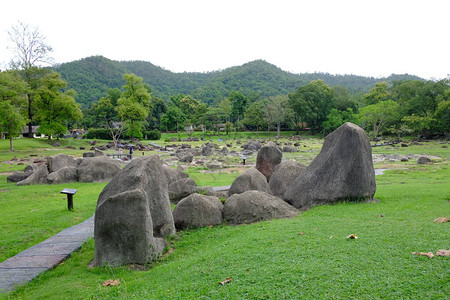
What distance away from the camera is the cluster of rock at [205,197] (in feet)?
24.6

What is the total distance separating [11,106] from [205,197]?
40829 millimetres

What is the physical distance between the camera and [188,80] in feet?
567

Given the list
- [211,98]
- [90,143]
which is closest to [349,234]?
[90,143]

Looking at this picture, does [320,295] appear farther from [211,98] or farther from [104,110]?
[211,98]

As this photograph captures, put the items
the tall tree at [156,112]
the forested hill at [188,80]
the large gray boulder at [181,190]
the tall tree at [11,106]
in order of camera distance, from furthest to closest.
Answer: the forested hill at [188,80] → the tall tree at [156,112] → the tall tree at [11,106] → the large gray boulder at [181,190]

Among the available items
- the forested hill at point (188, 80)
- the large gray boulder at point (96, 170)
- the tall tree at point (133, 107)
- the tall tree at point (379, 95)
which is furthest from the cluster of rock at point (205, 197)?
the forested hill at point (188, 80)

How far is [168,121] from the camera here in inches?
3457

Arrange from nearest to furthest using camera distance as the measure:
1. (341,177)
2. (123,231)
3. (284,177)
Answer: (123,231), (341,177), (284,177)

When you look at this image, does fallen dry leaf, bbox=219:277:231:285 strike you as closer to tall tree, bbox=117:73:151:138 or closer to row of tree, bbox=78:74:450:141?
row of tree, bbox=78:74:450:141

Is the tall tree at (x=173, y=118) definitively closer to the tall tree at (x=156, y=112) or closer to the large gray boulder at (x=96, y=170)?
the tall tree at (x=156, y=112)

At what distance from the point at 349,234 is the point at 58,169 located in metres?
22.2

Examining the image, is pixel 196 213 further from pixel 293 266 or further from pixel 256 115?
pixel 256 115

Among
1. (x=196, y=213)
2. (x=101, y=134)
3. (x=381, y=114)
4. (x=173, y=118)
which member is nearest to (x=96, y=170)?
(x=196, y=213)

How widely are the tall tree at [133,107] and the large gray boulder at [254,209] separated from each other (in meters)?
52.6
